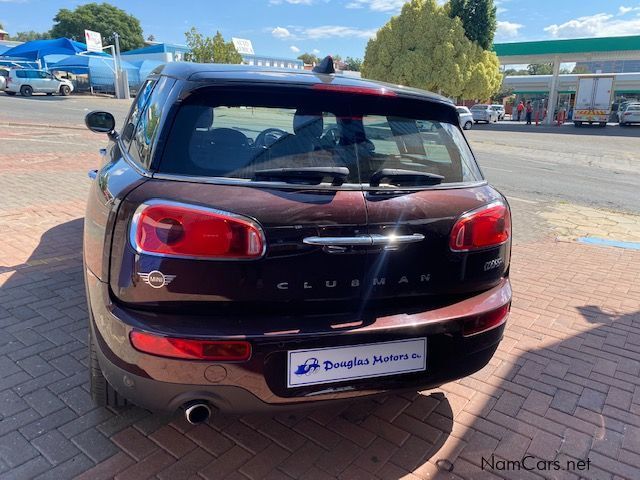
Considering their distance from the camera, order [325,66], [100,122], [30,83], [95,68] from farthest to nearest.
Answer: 1. [95,68]
2. [30,83]
3. [100,122]
4. [325,66]

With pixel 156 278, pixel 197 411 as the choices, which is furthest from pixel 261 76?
pixel 197 411

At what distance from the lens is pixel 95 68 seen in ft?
133

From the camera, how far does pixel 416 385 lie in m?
2.27

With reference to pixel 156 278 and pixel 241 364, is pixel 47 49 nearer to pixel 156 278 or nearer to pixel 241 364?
pixel 156 278

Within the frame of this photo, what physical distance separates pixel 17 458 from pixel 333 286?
162 centimetres

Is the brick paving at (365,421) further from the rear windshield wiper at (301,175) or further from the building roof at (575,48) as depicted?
the building roof at (575,48)

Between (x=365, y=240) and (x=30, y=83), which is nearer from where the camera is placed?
(x=365, y=240)

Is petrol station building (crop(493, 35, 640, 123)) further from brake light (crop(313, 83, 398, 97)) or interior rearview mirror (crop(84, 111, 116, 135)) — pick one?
brake light (crop(313, 83, 398, 97))

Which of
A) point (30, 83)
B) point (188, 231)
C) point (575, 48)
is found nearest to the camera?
point (188, 231)

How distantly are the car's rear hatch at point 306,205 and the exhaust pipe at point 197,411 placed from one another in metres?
0.38

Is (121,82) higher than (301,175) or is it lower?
higher

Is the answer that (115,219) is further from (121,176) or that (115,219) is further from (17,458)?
(17,458)

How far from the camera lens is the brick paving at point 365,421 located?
7.48ft

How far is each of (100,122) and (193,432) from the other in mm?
2777
